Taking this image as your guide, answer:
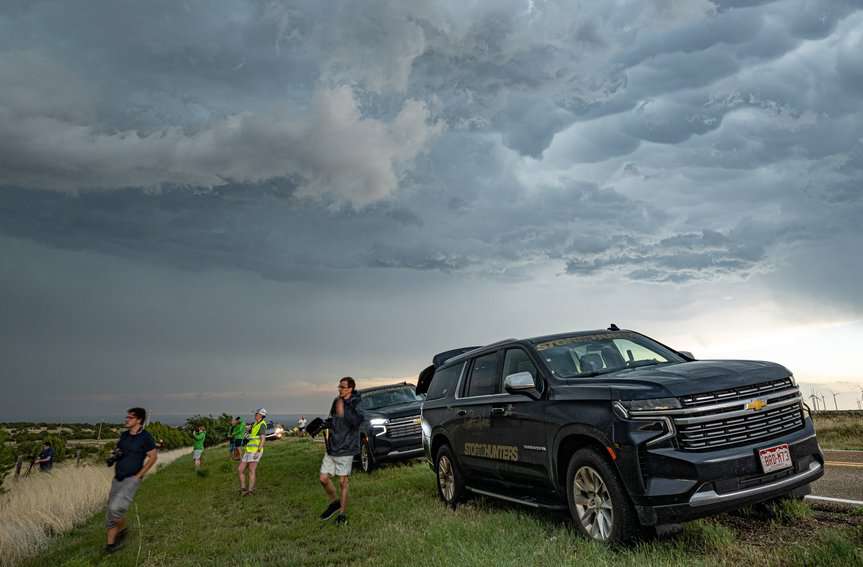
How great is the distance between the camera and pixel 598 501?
5387 mm

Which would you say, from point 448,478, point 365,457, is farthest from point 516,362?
point 365,457

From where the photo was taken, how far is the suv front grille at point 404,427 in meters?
14.5

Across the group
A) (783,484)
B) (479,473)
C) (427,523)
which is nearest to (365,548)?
(427,523)

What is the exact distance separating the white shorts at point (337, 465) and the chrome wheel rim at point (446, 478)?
1347 millimetres

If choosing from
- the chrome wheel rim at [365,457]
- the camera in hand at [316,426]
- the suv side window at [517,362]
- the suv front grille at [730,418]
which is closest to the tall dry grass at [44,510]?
the camera in hand at [316,426]

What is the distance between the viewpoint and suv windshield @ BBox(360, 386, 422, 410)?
15.9m

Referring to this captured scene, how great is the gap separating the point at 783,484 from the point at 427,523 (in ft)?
13.0

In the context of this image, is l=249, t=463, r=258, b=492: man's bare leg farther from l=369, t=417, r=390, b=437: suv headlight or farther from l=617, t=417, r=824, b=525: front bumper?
l=617, t=417, r=824, b=525: front bumper

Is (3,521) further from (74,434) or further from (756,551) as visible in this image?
(74,434)

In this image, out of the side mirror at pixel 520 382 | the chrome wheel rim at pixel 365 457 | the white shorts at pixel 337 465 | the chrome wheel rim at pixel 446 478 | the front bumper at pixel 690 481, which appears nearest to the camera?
the front bumper at pixel 690 481

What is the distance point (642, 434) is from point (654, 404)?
0.86ft

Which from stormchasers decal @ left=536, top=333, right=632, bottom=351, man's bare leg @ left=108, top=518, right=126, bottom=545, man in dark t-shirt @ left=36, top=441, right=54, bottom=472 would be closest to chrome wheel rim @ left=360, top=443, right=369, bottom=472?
man's bare leg @ left=108, top=518, right=126, bottom=545

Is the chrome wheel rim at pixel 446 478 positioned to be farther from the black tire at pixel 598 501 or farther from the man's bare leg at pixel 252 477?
the man's bare leg at pixel 252 477

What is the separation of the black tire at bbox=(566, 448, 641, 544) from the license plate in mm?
1134
